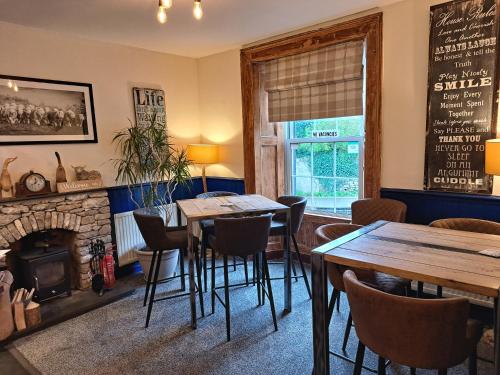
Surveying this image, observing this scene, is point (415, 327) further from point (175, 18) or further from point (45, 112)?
point (45, 112)

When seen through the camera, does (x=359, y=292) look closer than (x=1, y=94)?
Yes

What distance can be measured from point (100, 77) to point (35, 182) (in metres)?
1.31

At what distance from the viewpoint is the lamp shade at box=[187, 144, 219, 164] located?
4.25 metres

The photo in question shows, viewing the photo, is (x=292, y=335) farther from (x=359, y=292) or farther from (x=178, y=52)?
(x=178, y=52)

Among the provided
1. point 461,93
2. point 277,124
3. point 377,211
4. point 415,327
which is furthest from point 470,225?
point 277,124

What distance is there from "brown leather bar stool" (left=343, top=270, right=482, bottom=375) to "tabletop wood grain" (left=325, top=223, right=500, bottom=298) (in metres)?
0.19

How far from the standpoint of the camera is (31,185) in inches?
127

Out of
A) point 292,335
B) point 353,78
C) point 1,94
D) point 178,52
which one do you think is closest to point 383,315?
point 292,335

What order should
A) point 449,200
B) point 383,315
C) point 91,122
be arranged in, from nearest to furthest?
point 383,315 → point 449,200 → point 91,122

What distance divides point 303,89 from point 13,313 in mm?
3400

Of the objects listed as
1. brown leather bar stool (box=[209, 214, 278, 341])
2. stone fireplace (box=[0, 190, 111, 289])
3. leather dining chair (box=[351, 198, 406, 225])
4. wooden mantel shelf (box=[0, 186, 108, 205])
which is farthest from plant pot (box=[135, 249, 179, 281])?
leather dining chair (box=[351, 198, 406, 225])

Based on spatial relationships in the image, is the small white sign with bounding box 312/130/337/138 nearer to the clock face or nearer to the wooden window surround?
the wooden window surround

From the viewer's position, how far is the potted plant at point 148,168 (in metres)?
3.79

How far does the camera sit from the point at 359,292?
1.46m
